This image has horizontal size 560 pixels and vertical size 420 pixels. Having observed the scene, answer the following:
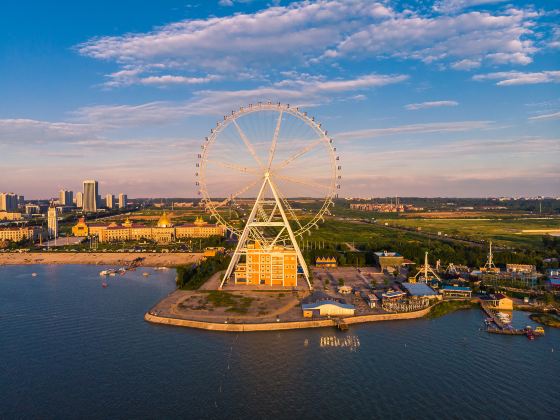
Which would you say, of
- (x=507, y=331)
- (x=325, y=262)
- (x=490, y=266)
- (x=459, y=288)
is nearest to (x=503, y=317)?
(x=507, y=331)

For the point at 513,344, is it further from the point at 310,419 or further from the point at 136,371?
the point at 136,371

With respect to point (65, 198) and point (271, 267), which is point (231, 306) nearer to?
point (271, 267)

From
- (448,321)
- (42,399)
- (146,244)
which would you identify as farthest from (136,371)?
(146,244)

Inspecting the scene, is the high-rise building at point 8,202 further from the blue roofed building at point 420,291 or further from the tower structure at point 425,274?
the blue roofed building at point 420,291

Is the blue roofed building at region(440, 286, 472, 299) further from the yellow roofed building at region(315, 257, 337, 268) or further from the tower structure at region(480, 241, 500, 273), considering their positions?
the yellow roofed building at region(315, 257, 337, 268)

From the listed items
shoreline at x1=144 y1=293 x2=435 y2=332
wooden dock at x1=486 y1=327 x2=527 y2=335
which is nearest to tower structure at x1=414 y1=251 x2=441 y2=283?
shoreline at x1=144 y1=293 x2=435 y2=332

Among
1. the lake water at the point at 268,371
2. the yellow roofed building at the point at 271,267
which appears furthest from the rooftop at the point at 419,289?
the yellow roofed building at the point at 271,267

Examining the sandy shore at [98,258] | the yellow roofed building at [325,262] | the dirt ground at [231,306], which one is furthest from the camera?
the sandy shore at [98,258]
